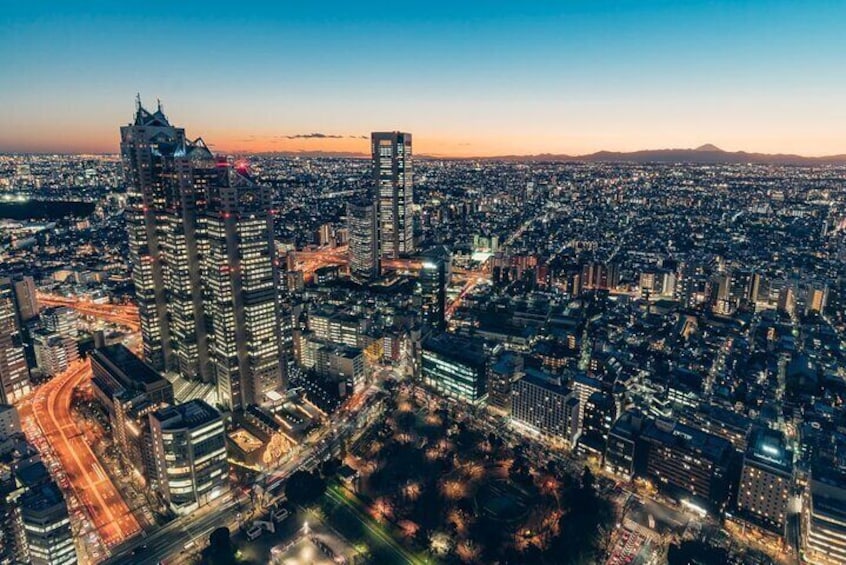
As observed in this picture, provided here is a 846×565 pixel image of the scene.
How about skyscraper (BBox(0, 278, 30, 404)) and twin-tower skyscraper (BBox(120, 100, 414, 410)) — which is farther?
skyscraper (BBox(0, 278, 30, 404))

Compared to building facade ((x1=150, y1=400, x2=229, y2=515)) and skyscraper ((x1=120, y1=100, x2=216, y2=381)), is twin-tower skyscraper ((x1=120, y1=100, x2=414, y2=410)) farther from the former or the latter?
building facade ((x1=150, y1=400, x2=229, y2=515))

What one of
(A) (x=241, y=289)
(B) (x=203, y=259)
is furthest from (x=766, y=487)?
(B) (x=203, y=259)

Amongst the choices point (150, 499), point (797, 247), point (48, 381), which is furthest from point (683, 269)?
point (48, 381)

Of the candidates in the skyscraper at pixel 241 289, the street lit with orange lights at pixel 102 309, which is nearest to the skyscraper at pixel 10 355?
the street lit with orange lights at pixel 102 309

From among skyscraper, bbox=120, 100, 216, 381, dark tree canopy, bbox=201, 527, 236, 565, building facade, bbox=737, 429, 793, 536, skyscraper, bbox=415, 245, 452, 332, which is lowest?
dark tree canopy, bbox=201, 527, 236, 565

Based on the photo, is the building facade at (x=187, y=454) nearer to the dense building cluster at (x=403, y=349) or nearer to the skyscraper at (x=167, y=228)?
the dense building cluster at (x=403, y=349)

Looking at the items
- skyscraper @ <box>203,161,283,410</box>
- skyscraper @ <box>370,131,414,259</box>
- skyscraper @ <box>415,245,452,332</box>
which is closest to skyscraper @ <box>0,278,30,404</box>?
skyscraper @ <box>203,161,283,410</box>
